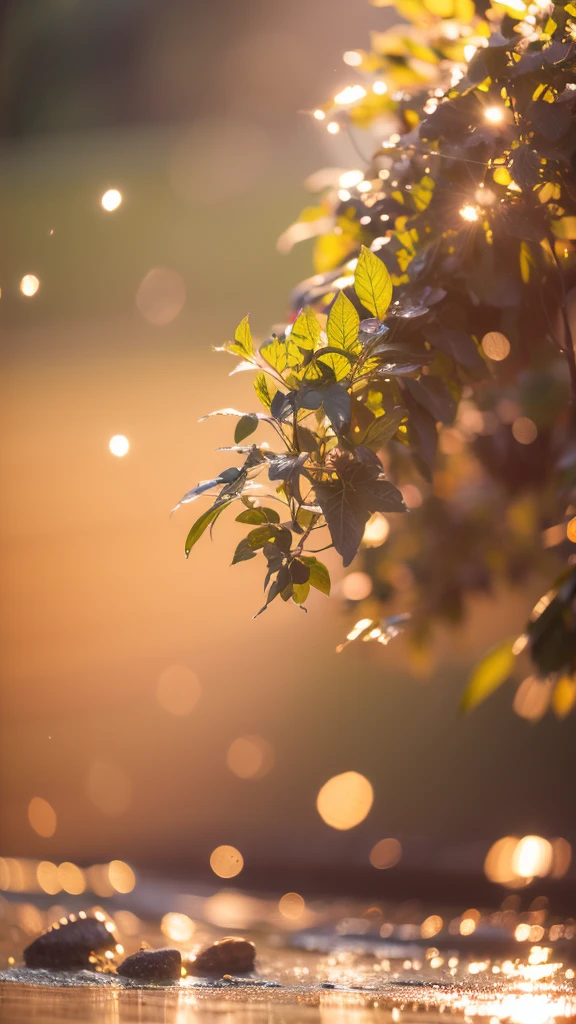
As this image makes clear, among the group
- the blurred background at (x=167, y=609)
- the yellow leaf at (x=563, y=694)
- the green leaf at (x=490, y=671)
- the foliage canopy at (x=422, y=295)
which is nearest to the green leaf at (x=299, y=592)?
the foliage canopy at (x=422, y=295)

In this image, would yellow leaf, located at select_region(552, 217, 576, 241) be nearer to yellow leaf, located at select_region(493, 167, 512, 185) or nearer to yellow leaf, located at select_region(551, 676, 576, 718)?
yellow leaf, located at select_region(493, 167, 512, 185)

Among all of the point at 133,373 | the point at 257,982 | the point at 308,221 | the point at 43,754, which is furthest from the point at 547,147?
the point at 43,754

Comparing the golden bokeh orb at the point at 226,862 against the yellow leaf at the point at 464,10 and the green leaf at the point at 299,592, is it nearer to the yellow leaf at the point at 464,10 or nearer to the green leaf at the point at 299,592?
the green leaf at the point at 299,592

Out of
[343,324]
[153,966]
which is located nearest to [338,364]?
[343,324]

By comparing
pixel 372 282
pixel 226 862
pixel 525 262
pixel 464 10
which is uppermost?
pixel 464 10

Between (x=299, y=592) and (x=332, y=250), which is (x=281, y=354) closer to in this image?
(x=299, y=592)

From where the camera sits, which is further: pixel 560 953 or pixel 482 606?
pixel 482 606

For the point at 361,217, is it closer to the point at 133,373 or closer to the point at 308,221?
the point at 308,221
